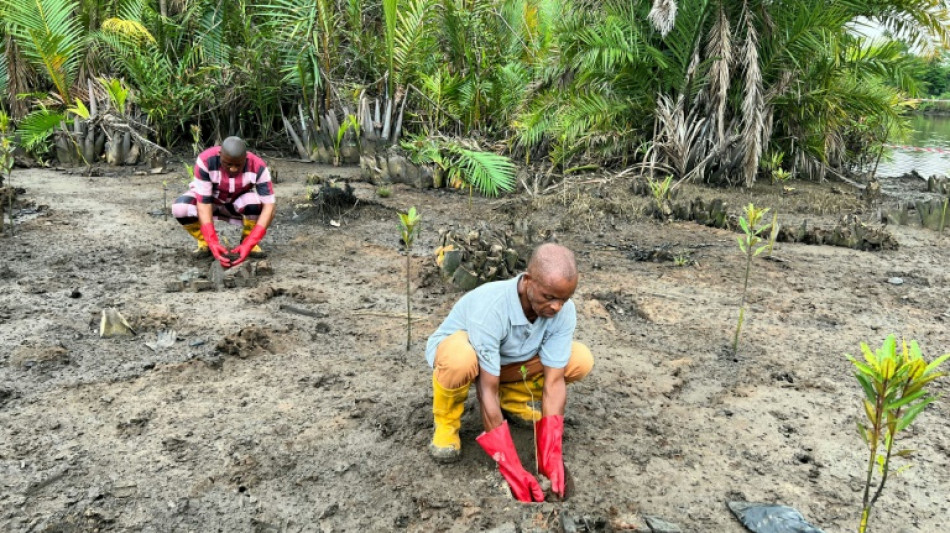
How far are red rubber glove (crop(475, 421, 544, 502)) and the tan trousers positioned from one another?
219mm

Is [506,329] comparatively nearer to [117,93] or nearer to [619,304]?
[619,304]

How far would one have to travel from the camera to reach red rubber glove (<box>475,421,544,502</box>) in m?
2.31

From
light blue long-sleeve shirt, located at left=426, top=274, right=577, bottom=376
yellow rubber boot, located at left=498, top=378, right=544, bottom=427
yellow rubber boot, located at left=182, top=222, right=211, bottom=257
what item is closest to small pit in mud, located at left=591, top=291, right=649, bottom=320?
yellow rubber boot, located at left=498, top=378, right=544, bottom=427

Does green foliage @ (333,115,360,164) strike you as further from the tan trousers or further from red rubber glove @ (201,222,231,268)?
the tan trousers

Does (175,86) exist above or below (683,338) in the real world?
above

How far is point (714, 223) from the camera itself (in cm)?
625

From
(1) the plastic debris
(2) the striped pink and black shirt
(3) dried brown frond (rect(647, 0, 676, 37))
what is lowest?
(1) the plastic debris

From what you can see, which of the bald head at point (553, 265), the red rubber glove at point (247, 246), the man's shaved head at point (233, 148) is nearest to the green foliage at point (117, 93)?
the man's shaved head at point (233, 148)

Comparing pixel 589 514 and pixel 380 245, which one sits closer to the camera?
pixel 589 514

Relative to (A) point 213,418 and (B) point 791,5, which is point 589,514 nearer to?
(A) point 213,418

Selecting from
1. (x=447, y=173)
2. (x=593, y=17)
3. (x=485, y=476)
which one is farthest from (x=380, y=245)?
(x=593, y=17)

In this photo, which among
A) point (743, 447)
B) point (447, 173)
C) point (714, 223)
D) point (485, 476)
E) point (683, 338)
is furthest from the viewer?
point (447, 173)

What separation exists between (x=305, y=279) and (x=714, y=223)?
3759mm

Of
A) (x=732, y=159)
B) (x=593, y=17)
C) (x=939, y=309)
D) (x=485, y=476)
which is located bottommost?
(x=485, y=476)
